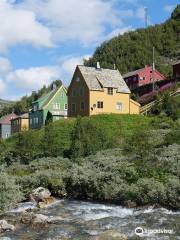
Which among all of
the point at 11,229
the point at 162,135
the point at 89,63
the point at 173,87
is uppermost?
the point at 89,63

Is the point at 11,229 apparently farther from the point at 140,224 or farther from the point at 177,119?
the point at 177,119

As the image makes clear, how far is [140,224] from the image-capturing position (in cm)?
2277

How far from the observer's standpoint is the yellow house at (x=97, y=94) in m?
67.2

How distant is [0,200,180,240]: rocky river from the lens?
20.9 m

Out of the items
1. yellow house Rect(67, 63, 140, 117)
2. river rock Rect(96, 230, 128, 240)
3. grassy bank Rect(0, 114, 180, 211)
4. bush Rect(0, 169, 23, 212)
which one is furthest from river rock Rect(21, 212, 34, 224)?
yellow house Rect(67, 63, 140, 117)

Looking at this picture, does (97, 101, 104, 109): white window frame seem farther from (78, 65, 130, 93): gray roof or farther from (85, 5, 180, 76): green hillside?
(85, 5, 180, 76): green hillside

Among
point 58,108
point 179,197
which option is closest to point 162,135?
point 179,197

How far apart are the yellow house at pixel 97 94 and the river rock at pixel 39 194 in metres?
35.9

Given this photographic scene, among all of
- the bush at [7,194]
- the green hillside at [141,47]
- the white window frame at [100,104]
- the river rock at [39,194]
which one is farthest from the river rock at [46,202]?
the green hillside at [141,47]

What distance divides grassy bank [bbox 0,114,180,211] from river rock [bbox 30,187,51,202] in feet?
2.32

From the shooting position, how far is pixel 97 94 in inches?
2655

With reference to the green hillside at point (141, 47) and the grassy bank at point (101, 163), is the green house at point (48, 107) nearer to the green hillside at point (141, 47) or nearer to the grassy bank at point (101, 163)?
the grassy bank at point (101, 163)

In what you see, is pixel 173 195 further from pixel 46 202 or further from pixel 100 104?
pixel 100 104

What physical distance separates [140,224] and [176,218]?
1.86 meters
